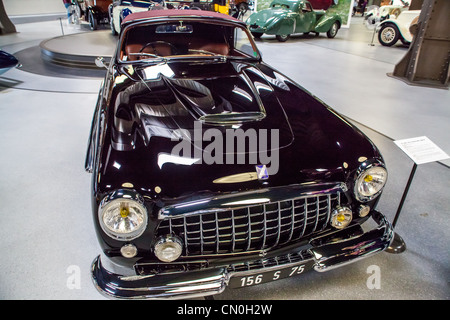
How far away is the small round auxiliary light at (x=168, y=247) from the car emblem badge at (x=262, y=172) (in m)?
0.44

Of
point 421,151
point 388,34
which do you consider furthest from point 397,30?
point 421,151

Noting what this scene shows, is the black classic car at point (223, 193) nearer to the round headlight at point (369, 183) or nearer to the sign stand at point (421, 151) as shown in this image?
the round headlight at point (369, 183)

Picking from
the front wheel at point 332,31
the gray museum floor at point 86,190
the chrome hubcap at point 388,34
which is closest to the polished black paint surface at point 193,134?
the gray museum floor at point 86,190

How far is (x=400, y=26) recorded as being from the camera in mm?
8469

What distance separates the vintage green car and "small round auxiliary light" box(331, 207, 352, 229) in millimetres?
8045

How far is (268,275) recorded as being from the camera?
137 centimetres

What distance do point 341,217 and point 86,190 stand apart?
1.92 m

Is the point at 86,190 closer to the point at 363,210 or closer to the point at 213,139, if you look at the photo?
the point at 213,139

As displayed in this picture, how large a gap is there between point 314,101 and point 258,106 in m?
0.46

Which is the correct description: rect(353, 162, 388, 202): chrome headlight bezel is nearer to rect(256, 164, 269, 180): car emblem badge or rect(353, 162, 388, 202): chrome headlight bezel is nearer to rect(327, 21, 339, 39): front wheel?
rect(256, 164, 269, 180): car emblem badge

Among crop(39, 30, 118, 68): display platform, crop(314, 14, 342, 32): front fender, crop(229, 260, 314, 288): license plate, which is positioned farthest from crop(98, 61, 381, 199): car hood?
crop(314, 14, 342, 32): front fender

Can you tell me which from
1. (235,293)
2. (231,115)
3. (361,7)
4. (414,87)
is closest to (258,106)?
(231,115)

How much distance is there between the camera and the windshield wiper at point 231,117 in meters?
1.63

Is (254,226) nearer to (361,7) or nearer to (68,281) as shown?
(68,281)
